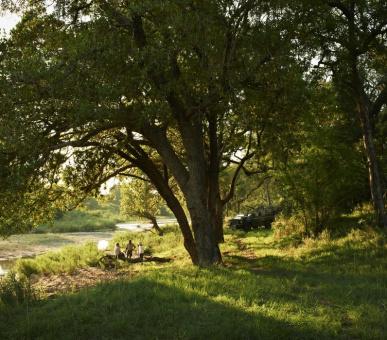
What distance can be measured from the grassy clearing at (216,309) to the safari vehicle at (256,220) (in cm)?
1997

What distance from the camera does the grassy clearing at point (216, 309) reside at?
4930 millimetres

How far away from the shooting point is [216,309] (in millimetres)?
5637

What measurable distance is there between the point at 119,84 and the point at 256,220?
75.9ft

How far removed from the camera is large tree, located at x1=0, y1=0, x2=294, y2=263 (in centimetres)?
782

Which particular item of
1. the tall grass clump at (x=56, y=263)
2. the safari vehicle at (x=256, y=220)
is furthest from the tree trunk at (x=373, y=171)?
the safari vehicle at (x=256, y=220)

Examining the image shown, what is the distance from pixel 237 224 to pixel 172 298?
2349 cm

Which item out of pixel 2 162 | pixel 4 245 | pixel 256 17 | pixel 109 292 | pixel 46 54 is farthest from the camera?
pixel 4 245

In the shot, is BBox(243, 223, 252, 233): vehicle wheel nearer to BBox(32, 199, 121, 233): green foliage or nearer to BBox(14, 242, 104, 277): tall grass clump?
BBox(14, 242, 104, 277): tall grass clump

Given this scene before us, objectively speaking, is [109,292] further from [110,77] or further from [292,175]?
[292,175]

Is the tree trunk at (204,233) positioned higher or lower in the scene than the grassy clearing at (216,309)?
higher

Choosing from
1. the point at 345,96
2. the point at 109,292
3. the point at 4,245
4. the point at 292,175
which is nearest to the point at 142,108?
the point at 109,292

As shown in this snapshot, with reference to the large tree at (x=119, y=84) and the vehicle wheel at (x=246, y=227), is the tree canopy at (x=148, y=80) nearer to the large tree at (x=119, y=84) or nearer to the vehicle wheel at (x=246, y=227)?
the large tree at (x=119, y=84)

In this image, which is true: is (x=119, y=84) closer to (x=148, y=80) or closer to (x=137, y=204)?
(x=148, y=80)

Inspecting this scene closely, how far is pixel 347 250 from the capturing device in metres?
11.4
